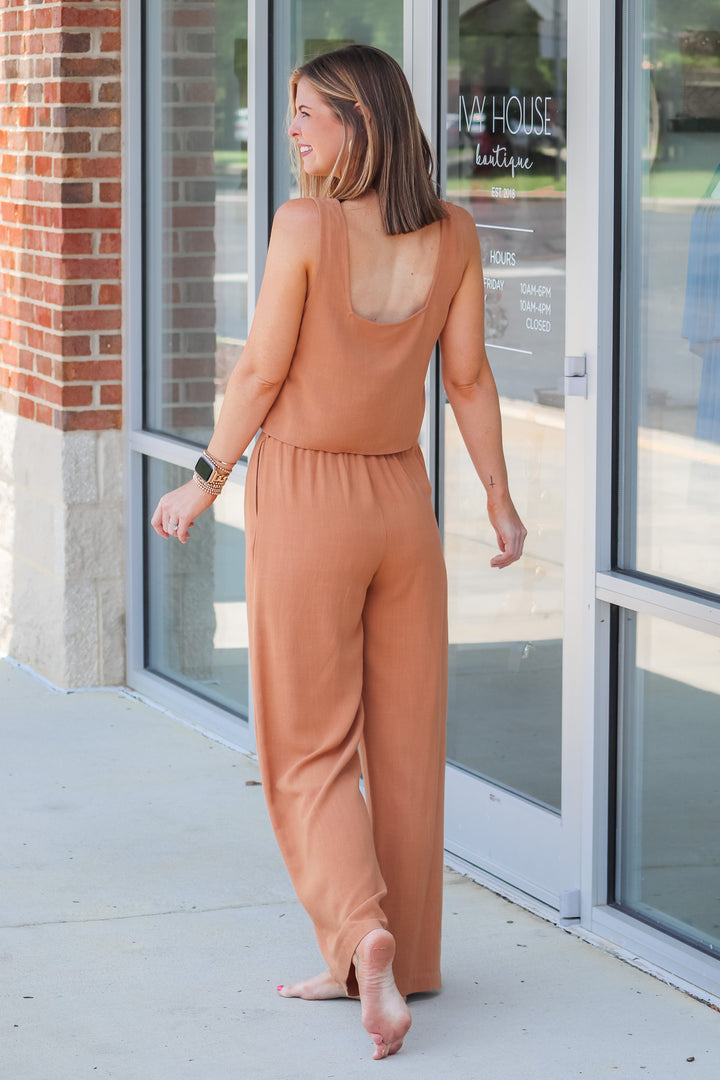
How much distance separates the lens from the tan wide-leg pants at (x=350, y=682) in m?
3.38

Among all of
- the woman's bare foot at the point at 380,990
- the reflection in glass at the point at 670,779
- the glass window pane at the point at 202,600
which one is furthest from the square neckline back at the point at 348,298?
the glass window pane at the point at 202,600

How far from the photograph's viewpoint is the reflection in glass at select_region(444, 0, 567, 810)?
412cm

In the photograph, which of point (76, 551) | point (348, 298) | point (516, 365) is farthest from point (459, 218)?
point (76, 551)

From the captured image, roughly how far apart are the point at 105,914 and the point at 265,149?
2446 mm

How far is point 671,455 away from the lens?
3.78 m

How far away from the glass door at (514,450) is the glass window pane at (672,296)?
265mm

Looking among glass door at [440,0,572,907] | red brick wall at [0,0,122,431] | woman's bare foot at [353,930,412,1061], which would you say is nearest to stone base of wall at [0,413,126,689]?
red brick wall at [0,0,122,431]

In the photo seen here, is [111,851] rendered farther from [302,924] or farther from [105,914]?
[302,924]

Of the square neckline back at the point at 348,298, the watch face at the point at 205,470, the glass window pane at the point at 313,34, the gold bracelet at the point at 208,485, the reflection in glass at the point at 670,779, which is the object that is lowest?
the reflection in glass at the point at 670,779

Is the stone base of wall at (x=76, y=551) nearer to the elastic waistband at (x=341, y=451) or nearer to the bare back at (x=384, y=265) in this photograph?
the elastic waistband at (x=341, y=451)

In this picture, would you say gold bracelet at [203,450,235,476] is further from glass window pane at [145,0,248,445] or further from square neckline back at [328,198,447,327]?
glass window pane at [145,0,248,445]

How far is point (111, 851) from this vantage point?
4.62m

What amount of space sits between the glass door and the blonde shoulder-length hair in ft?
2.67

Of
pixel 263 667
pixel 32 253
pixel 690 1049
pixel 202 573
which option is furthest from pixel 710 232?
pixel 32 253
